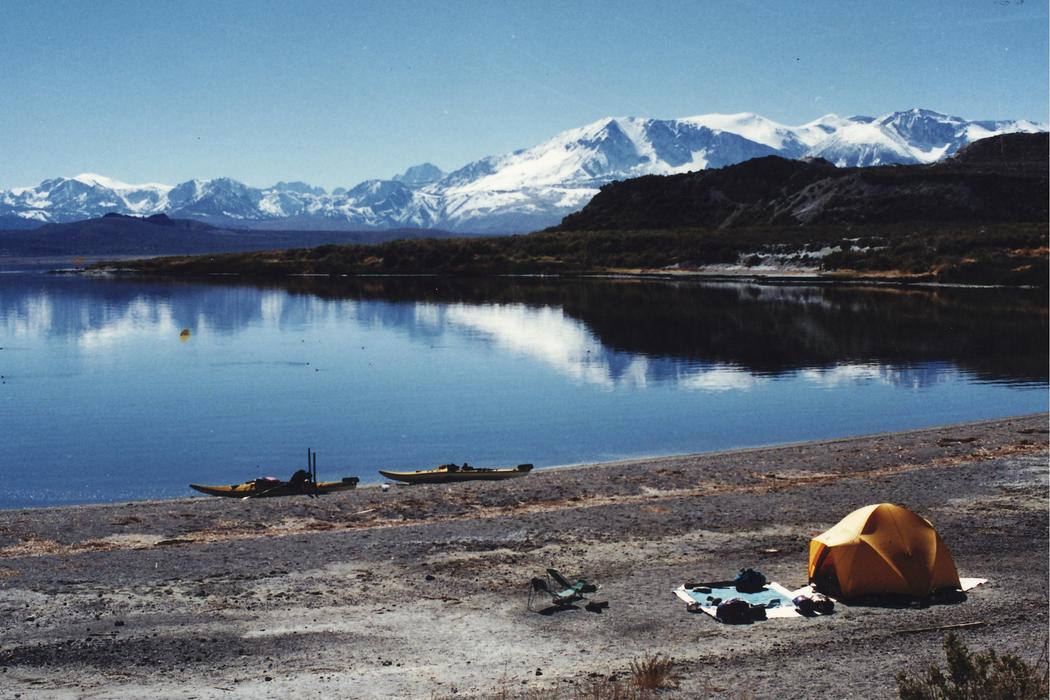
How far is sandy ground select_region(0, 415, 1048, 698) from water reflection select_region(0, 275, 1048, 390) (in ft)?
86.2

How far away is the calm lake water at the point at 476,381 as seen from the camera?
39.5m

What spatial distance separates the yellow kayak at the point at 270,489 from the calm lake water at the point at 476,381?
8.17ft

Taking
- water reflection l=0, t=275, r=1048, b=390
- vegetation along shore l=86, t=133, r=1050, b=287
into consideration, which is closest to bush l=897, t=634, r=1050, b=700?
water reflection l=0, t=275, r=1048, b=390

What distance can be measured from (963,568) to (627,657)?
8743mm

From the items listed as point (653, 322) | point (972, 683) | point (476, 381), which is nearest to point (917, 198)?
point (653, 322)

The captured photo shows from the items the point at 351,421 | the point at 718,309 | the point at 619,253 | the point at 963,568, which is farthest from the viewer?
the point at 619,253

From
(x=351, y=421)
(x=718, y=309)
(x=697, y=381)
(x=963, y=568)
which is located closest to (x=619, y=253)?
(x=718, y=309)

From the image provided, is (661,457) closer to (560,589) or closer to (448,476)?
(448,476)

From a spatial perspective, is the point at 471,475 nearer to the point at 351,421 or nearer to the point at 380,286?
the point at 351,421

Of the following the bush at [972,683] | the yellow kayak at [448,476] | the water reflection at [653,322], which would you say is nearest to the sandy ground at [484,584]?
the yellow kayak at [448,476]

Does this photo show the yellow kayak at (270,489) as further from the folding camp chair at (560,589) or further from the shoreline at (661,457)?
the folding camp chair at (560,589)

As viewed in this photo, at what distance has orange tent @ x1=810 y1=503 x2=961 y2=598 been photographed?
20.5 m

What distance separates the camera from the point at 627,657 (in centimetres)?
1786

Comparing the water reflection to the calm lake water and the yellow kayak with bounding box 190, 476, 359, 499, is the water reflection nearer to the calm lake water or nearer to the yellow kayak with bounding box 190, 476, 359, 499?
the calm lake water
